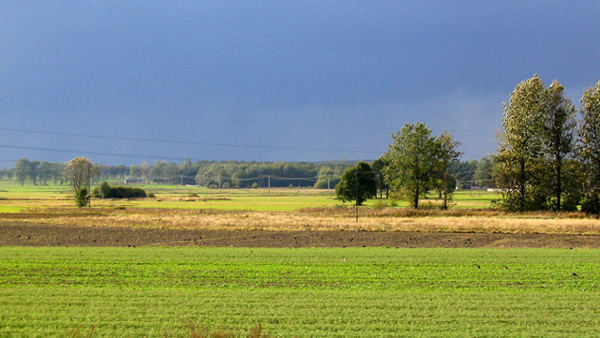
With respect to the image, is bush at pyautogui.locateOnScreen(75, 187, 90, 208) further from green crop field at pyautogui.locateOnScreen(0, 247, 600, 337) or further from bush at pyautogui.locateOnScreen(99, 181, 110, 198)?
green crop field at pyautogui.locateOnScreen(0, 247, 600, 337)

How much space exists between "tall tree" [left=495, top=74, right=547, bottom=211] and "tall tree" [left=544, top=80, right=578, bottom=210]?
3.32 ft

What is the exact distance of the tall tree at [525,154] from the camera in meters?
54.8

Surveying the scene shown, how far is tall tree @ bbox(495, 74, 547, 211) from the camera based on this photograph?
54812mm

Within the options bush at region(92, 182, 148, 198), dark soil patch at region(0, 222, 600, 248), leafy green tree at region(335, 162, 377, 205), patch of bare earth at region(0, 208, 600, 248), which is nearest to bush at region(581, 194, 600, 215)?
patch of bare earth at region(0, 208, 600, 248)

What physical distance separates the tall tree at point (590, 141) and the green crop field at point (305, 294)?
3313 cm

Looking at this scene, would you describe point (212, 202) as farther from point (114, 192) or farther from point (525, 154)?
point (525, 154)

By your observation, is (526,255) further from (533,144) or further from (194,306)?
(533,144)

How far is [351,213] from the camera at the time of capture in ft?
189

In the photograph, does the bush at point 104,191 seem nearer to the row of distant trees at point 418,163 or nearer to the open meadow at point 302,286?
the row of distant trees at point 418,163

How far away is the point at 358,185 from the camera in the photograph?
75.7m

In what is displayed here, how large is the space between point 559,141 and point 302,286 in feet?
156

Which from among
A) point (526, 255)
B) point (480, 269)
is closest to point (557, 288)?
point (480, 269)

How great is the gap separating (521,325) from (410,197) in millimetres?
51417

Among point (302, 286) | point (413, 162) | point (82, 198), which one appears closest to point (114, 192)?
point (82, 198)
